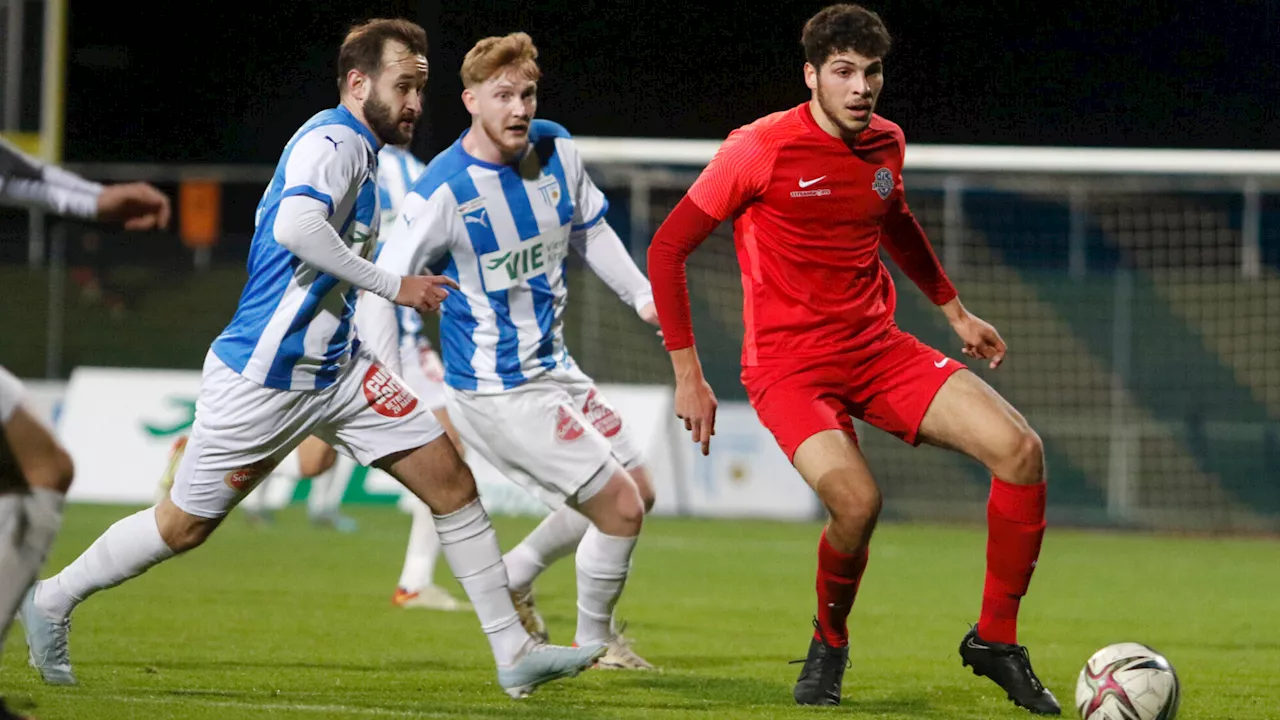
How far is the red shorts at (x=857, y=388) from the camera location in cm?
545

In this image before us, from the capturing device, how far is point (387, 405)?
539cm

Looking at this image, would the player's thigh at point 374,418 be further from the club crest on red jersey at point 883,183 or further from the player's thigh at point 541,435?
the club crest on red jersey at point 883,183

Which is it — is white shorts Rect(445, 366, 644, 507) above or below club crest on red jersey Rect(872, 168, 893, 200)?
below

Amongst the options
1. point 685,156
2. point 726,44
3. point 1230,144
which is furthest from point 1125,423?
point 726,44

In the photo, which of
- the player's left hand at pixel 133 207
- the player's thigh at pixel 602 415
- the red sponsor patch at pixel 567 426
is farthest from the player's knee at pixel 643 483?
the player's left hand at pixel 133 207

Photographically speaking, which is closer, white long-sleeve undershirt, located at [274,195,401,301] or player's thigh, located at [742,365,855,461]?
white long-sleeve undershirt, located at [274,195,401,301]

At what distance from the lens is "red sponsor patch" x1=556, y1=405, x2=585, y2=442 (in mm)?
5922

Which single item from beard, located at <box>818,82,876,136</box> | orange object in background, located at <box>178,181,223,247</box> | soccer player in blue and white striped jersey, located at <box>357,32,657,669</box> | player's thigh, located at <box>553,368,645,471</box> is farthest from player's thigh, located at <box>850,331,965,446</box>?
orange object in background, located at <box>178,181,223,247</box>

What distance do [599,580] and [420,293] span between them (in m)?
1.47

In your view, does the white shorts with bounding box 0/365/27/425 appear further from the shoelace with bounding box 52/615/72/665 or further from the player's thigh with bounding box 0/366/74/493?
the shoelace with bounding box 52/615/72/665

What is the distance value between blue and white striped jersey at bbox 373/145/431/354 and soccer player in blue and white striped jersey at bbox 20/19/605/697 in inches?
101

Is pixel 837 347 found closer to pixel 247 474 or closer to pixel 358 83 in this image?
A: pixel 358 83

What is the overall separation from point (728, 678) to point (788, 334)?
4.37 ft

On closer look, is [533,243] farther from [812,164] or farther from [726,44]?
[726,44]
